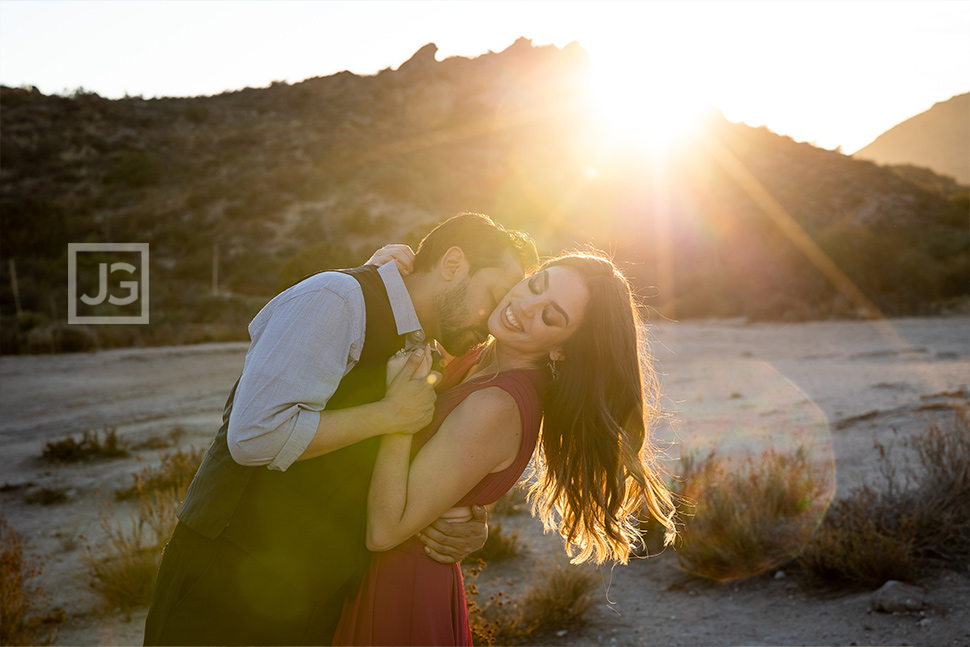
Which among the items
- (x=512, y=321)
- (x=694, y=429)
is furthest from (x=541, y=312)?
(x=694, y=429)

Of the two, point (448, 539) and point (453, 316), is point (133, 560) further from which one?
point (453, 316)

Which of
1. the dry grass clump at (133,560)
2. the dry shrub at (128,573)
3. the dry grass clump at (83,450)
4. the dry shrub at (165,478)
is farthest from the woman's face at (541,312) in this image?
the dry grass clump at (83,450)

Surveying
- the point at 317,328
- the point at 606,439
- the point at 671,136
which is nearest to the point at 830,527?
the point at 606,439

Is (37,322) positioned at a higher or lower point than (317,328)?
lower

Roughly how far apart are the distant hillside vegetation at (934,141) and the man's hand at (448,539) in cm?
11583

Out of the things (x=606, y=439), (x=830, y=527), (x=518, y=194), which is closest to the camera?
(x=606, y=439)

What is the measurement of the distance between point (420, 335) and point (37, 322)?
23.7 metres

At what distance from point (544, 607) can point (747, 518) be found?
1798mm

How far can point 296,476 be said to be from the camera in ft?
6.78

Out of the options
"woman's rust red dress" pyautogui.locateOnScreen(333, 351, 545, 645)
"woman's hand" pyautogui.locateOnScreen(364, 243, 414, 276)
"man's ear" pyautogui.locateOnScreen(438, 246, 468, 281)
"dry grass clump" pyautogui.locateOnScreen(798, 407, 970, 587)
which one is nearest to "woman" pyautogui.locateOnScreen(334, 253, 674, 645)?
"woman's rust red dress" pyautogui.locateOnScreen(333, 351, 545, 645)

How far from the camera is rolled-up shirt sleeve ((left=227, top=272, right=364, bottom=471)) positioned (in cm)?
191

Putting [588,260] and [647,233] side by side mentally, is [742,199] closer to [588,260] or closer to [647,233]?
[647,233]

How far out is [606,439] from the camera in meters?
2.61

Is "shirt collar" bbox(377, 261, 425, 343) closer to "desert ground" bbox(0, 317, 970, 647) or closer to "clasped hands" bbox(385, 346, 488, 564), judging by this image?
"clasped hands" bbox(385, 346, 488, 564)
